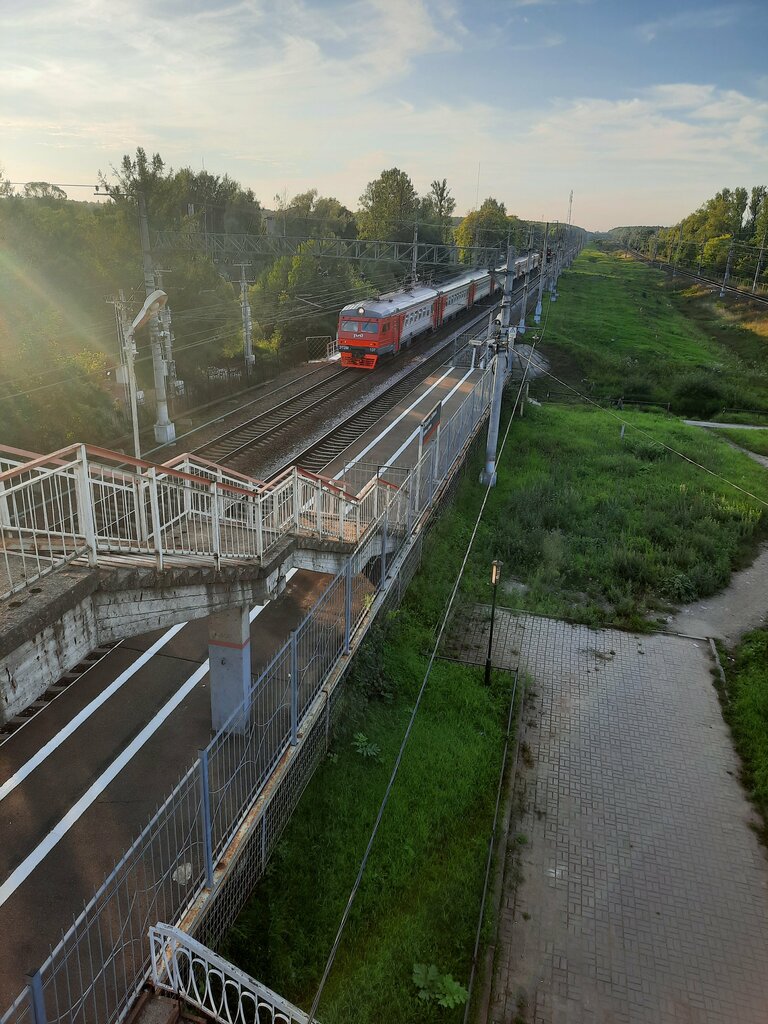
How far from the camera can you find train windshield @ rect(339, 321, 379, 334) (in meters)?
31.6

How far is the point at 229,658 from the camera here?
8.94 meters

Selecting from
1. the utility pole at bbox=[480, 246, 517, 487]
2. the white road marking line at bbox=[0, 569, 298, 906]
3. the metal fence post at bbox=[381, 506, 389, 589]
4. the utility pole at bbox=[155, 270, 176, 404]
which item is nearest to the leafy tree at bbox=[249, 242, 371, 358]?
the utility pole at bbox=[155, 270, 176, 404]

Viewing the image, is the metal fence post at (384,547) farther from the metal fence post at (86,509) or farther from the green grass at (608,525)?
the metal fence post at (86,509)

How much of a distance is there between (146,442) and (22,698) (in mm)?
18353

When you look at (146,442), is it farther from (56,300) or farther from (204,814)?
(204,814)

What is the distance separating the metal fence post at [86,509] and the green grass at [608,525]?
997 cm

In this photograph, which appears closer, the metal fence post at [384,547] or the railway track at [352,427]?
the metal fence post at [384,547]

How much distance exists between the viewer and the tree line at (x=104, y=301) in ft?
71.1

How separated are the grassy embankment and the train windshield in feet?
26.2

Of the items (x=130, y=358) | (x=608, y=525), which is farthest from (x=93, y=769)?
(x=608, y=525)

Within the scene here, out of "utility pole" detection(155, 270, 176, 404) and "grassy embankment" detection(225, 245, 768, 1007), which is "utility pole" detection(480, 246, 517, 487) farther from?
"utility pole" detection(155, 270, 176, 404)

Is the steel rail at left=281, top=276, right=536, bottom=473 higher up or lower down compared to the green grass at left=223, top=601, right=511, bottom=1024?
higher up

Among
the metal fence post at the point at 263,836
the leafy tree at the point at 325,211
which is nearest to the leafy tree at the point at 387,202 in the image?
the leafy tree at the point at 325,211

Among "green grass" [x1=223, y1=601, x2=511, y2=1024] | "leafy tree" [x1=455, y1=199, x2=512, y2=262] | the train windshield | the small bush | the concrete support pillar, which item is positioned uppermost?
"leafy tree" [x1=455, y1=199, x2=512, y2=262]
